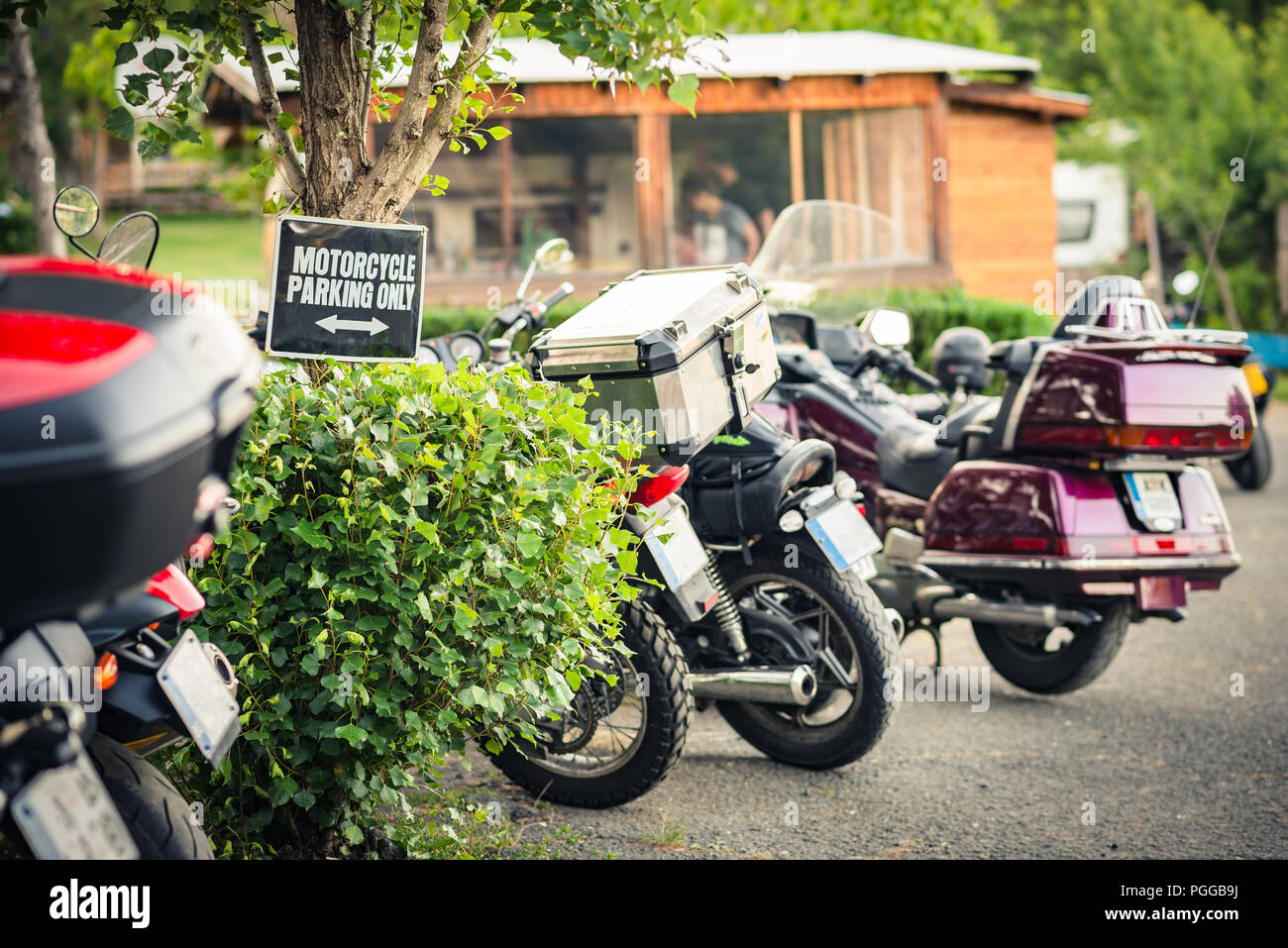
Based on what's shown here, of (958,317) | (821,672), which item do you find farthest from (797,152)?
(821,672)

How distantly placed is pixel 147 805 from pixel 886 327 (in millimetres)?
3985

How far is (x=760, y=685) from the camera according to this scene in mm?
3898

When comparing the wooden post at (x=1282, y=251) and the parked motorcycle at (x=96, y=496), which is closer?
the parked motorcycle at (x=96, y=496)

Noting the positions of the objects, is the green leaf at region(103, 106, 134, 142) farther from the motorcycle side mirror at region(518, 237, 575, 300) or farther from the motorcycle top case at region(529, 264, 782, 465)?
the motorcycle side mirror at region(518, 237, 575, 300)

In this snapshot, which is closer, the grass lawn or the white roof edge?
the white roof edge

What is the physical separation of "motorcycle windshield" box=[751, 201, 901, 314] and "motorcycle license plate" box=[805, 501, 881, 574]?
1952 millimetres

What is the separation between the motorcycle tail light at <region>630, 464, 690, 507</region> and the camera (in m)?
3.58

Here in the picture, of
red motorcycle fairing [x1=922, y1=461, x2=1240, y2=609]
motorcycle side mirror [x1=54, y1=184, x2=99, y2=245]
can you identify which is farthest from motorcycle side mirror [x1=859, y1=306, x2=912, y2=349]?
motorcycle side mirror [x1=54, y1=184, x2=99, y2=245]

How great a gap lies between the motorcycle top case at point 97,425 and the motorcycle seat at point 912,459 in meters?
3.86

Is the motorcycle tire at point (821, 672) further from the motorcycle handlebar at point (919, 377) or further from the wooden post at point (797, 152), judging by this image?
the wooden post at point (797, 152)

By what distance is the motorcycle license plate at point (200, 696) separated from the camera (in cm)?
214

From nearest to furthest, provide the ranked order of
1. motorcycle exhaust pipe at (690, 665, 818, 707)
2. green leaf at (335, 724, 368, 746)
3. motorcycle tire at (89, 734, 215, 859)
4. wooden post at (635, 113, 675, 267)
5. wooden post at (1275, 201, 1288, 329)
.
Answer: motorcycle tire at (89, 734, 215, 859) → green leaf at (335, 724, 368, 746) → motorcycle exhaust pipe at (690, 665, 818, 707) → wooden post at (635, 113, 675, 267) → wooden post at (1275, 201, 1288, 329)

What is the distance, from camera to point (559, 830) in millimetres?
3531

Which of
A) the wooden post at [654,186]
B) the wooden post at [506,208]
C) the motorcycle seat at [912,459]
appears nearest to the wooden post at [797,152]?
the wooden post at [654,186]
